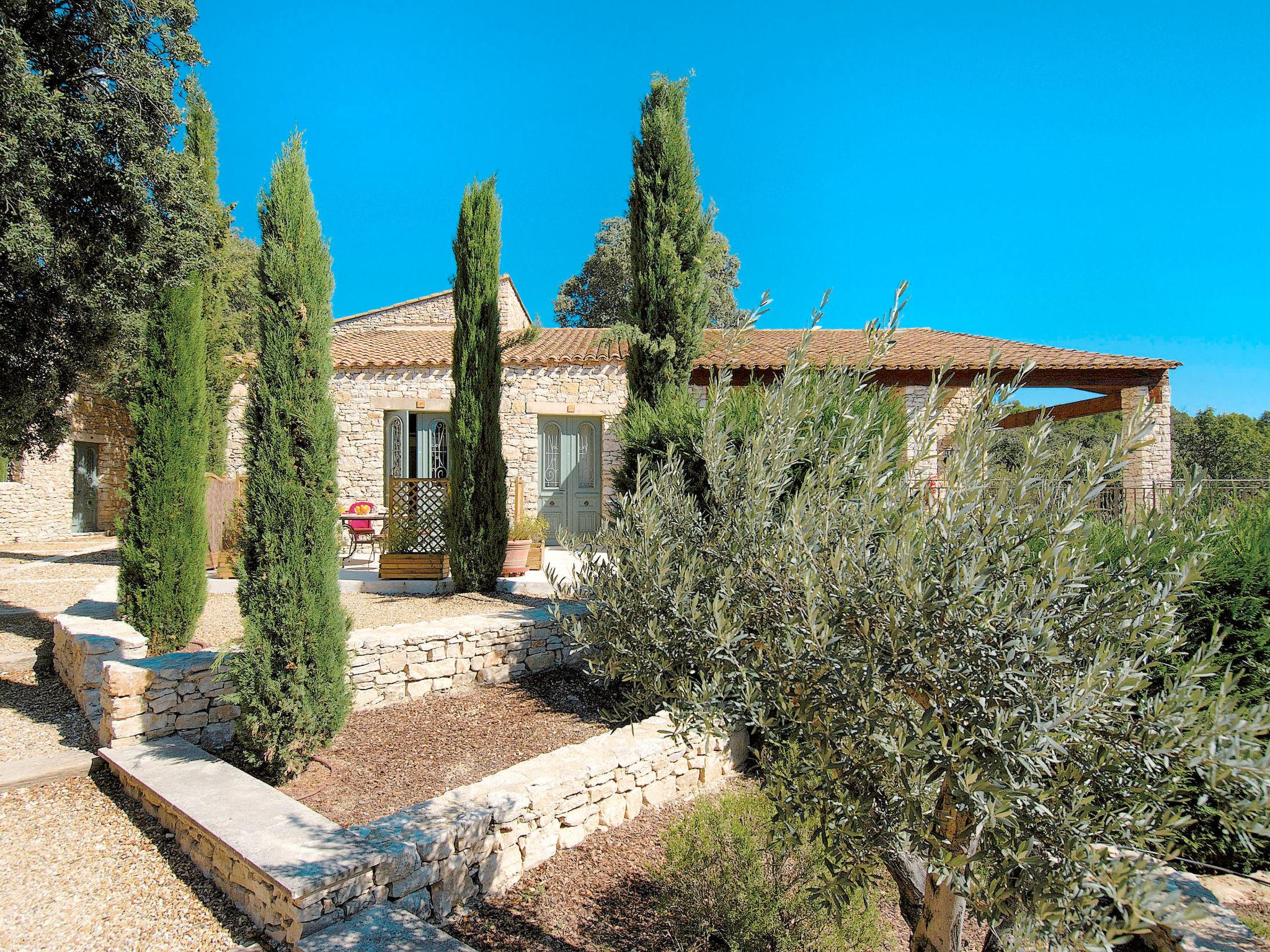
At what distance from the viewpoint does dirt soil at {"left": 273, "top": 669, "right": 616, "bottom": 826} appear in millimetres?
4387

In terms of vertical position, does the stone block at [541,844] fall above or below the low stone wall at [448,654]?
below

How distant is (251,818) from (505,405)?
10.7 meters

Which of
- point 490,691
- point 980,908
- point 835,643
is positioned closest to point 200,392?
point 490,691

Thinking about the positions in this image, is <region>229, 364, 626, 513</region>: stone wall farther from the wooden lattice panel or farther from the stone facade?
the stone facade

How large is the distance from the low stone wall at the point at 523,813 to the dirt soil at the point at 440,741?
606 mm

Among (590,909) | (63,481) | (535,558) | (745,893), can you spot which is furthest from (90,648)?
(63,481)

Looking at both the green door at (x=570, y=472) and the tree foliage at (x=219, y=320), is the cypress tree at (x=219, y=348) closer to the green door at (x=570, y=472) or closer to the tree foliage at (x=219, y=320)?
the tree foliage at (x=219, y=320)

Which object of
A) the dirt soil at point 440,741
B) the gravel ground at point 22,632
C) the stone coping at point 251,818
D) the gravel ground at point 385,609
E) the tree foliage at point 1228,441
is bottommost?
the dirt soil at point 440,741

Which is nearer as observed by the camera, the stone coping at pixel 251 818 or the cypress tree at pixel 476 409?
the stone coping at pixel 251 818

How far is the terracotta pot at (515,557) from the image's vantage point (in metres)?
10.4

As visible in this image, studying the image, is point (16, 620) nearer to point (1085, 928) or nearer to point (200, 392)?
point (200, 392)

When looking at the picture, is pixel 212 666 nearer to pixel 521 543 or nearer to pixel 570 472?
pixel 521 543

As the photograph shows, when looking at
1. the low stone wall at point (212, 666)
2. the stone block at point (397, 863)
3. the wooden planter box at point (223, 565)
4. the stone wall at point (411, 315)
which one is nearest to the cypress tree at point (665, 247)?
the low stone wall at point (212, 666)

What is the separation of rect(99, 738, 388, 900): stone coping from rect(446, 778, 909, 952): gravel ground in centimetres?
69
